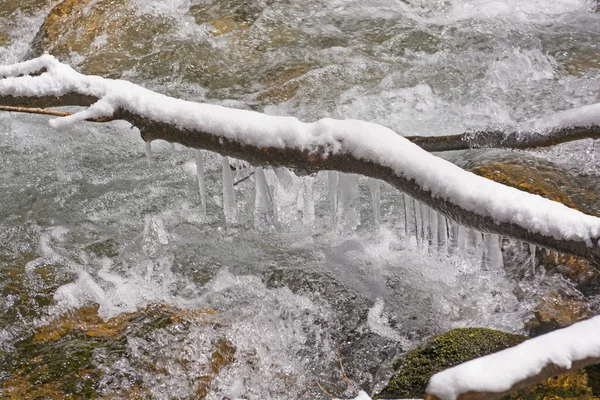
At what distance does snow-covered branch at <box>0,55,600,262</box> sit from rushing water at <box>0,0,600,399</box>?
0.41 meters

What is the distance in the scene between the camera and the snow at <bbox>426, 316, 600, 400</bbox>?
1.58m

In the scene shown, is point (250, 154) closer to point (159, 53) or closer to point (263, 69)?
point (263, 69)

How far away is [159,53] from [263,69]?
131cm

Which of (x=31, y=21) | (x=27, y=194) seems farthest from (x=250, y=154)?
(x=31, y=21)

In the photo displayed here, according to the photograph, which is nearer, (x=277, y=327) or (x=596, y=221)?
(x=596, y=221)

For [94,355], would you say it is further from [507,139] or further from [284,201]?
[507,139]

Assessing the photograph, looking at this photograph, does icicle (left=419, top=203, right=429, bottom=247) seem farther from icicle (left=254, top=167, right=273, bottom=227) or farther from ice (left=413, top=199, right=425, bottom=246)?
icicle (left=254, top=167, right=273, bottom=227)

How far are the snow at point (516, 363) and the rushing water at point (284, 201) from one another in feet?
3.02

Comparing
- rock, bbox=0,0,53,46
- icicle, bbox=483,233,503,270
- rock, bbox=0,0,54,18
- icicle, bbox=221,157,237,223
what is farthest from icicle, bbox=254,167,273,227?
rock, bbox=0,0,54,18

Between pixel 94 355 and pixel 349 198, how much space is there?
5.79 ft

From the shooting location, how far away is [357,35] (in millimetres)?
7348

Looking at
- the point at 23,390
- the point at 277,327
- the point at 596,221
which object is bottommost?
the point at 277,327

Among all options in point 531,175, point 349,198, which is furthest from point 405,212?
point 531,175

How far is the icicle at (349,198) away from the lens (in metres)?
2.85
